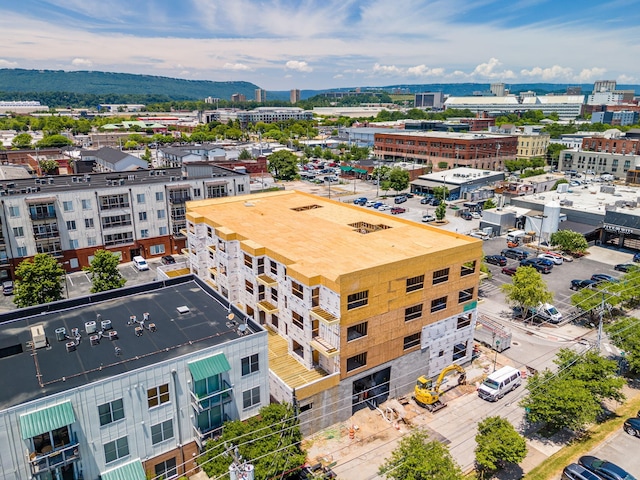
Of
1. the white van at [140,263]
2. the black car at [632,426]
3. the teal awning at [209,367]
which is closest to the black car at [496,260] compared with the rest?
the black car at [632,426]

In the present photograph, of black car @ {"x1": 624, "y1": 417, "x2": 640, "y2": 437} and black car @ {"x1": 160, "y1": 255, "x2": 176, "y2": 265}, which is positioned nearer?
black car @ {"x1": 624, "y1": 417, "x2": 640, "y2": 437}

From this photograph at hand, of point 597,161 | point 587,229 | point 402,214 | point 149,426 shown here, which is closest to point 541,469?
point 149,426

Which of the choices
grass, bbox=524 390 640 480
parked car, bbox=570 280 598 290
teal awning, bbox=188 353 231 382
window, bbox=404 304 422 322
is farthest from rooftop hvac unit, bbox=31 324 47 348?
parked car, bbox=570 280 598 290

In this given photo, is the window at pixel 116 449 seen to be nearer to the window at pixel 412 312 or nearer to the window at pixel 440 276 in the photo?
the window at pixel 412 312

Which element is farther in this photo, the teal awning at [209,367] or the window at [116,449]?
the teal awning at [209,367]

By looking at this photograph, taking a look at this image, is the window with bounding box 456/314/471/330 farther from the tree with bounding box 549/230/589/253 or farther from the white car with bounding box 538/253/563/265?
the tree with bounding box 549/230/589/253

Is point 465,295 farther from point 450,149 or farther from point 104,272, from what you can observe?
point 450,149

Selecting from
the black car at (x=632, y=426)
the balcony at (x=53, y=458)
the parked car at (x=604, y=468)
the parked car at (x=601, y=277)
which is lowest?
the black car at (x=632, y=426)
